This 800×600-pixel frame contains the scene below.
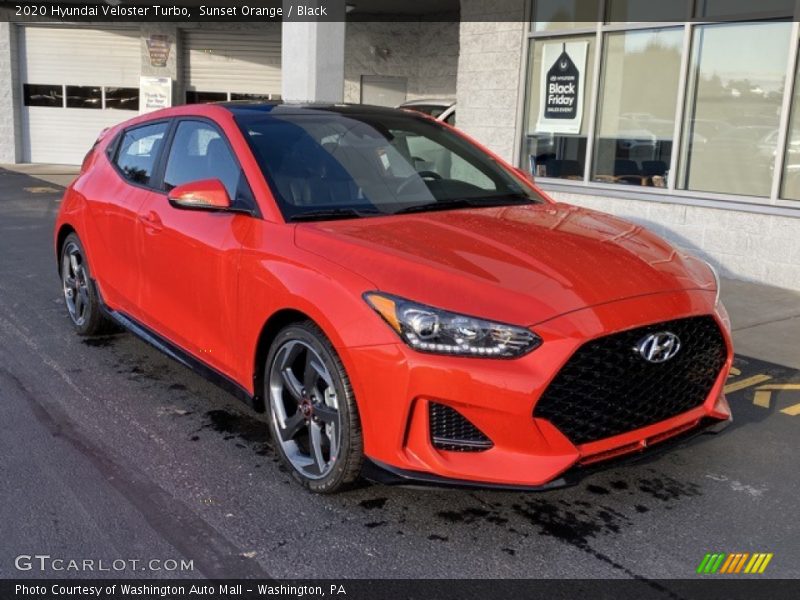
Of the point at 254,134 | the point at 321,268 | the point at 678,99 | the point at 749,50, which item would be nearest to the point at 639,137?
the point at 678,99

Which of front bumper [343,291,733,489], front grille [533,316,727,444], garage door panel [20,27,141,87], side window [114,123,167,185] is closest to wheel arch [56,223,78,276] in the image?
side window [114,123,167,185]

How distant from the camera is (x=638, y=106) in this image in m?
9.57

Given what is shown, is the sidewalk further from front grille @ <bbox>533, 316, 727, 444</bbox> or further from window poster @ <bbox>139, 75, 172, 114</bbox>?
window poster @ <bbox>139, 75, 172, 114</bbox>

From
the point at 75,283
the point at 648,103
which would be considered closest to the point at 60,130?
the point at 648,103

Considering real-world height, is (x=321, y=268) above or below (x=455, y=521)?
above

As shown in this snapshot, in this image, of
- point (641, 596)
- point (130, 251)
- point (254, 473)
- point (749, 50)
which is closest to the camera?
point (641, 596)

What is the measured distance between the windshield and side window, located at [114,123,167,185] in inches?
36.4

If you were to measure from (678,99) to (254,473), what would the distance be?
7189mm

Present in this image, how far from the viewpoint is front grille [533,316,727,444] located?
2967 mm

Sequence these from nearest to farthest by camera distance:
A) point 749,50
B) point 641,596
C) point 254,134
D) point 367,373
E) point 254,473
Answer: point 641,596 → point 367,373 → point 254,473 → point 254,134 → point 749,50

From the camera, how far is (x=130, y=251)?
15.9ft

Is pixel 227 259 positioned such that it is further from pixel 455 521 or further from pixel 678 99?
pixel 678 99

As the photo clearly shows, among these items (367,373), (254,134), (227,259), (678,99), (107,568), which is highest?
(678,99)

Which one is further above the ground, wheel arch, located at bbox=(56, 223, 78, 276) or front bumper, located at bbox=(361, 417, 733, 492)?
wheel arch, located at bbox=(56, 223, 78, 276)
